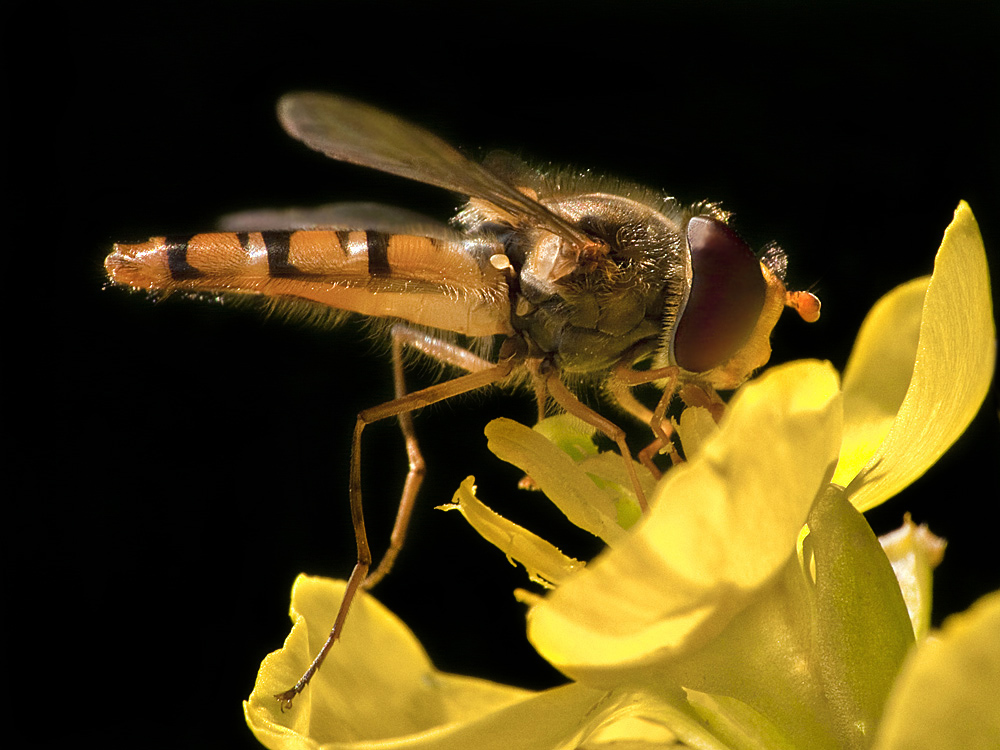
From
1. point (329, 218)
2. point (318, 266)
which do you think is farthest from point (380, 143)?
point (329, 218)

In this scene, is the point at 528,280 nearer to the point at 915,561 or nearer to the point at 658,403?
the point at 658,403

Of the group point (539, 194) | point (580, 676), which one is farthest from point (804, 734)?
point (539, 194)

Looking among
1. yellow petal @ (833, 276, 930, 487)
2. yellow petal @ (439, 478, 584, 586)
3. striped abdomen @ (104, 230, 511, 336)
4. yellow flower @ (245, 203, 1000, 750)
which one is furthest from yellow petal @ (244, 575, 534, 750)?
yellow petal @ (833, 276, 930, 487)

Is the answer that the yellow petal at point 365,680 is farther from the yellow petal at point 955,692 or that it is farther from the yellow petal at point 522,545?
the yellow petal at point 955,692

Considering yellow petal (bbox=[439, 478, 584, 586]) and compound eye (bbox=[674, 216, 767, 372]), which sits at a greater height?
compound eye (bbox=[674, 216, 767, 372])

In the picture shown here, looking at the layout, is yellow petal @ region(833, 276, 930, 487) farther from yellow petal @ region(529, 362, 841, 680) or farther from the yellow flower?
yellow petal @ region(529, 362, 841, 680)

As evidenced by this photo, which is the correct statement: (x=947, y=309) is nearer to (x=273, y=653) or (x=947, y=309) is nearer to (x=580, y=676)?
(x=580, y=676)

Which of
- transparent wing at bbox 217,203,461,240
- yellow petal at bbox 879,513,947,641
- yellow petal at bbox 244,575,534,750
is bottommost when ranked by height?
yellow petal at bbox 244,575,534,750

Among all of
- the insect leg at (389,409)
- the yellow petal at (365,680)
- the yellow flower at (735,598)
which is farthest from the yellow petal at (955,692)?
the insect leg at (389,409)
